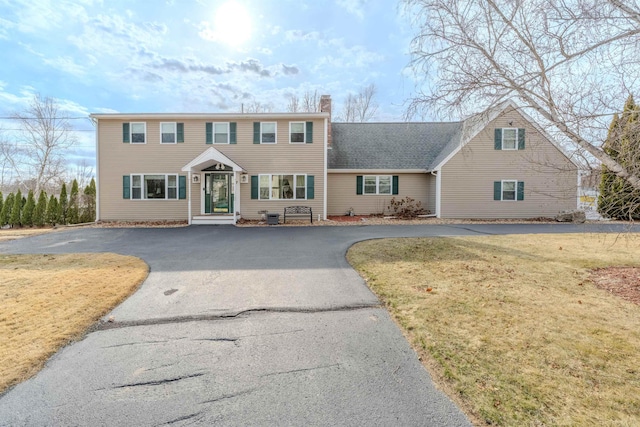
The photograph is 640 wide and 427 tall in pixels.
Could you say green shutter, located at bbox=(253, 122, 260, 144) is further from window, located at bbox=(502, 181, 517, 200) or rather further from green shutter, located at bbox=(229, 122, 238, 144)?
window, located at bbox=(502, 181, 517, 200)

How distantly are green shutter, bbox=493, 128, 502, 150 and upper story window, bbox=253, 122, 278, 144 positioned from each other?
469 inches

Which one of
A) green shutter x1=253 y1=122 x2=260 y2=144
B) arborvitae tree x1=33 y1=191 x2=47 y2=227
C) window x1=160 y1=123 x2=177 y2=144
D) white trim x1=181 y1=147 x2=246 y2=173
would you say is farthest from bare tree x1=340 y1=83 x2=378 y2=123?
arborvitae tree x1=33 y1=191 x2=47 y2=227

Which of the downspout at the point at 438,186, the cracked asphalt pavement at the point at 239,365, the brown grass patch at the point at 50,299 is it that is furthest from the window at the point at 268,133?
the cracked asphalt pavement at the point at 239,365

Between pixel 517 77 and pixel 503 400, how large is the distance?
6.33 m

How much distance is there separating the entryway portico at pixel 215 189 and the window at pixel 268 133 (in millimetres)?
2010

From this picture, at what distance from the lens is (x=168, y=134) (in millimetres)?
15578

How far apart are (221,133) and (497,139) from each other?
588 inches

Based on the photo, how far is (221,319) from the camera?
4031 millimetres

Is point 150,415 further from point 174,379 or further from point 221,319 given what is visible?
point 221,319

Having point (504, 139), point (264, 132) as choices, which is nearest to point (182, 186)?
point (264, 132)

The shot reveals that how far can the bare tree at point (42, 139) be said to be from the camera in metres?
25.3

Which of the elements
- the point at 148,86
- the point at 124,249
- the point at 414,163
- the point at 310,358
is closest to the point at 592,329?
the point at 310,358

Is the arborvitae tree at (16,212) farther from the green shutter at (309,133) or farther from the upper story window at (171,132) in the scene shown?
the green shutter at (309,133)

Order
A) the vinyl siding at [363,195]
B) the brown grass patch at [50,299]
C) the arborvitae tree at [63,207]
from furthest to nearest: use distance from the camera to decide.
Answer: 1. the vinyl siding at [363,195]
2. the arborvitae tree at [63,207]
3. the brown grass patch at [50,299]
